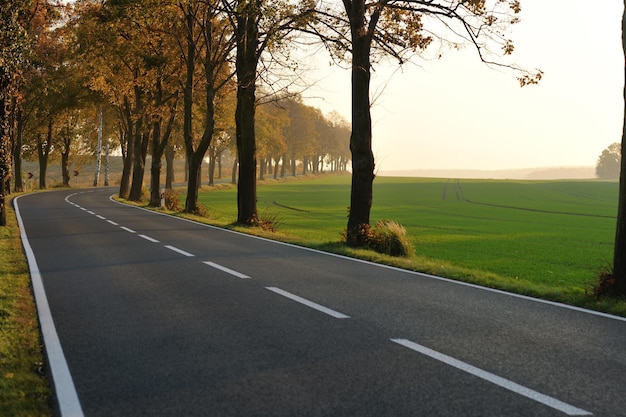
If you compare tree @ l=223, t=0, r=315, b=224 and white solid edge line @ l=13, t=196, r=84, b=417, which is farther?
tree @ l=223, t=0, r=315, b=224

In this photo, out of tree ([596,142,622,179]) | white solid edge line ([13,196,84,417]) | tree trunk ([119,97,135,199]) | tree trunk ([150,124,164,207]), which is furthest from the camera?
tree ([596,142,622,179])

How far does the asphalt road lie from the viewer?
158 inches

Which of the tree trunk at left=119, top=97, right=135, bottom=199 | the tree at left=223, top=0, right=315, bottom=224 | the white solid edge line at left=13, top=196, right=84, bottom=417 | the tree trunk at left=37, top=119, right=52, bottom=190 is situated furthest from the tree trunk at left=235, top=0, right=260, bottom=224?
the tree trunk at left=37, top=119, right=52, bottom=190

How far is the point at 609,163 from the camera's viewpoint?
517ft

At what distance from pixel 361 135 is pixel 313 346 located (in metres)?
9.97

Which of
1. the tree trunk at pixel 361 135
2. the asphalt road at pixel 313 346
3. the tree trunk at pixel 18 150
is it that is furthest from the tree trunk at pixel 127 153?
the asphalt road at pixel 313 346

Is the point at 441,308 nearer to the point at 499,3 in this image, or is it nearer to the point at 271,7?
the point at 499,3

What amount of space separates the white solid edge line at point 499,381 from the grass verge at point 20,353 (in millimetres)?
3064

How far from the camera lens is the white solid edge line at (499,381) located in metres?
3.87

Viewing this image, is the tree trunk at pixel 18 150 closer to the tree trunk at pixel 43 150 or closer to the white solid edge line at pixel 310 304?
the tree trunk at pixel 43 150

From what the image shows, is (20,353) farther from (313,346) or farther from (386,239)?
(386,239)

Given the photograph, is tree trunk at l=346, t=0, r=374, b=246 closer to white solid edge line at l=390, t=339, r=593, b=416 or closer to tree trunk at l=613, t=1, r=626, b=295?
tree trunk at l=613, t=1, r=626, b=295

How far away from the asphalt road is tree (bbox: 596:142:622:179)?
167 m

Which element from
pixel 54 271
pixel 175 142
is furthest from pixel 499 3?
pixel 175 142
